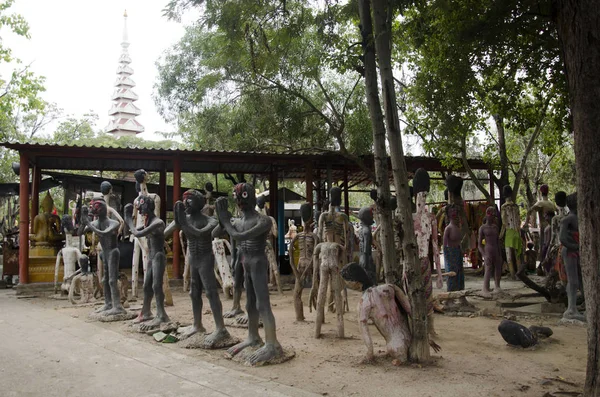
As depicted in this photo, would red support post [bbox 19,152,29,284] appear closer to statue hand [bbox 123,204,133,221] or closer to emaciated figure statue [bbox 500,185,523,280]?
statue hand [bbox 123,204,133,221]

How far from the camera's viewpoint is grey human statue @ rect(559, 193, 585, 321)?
735 cm

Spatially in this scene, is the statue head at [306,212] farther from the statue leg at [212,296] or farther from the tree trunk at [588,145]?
the tree trunk at [588,145]

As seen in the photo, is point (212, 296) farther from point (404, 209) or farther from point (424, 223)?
point (424, 223)

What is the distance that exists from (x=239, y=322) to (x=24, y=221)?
22.8 feet

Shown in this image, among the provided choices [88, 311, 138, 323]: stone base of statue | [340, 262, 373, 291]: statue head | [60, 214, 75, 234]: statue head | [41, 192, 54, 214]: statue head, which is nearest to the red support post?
[60, 214, 75, 234]: statue head

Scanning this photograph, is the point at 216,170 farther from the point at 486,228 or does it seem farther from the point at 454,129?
the point at 486,228

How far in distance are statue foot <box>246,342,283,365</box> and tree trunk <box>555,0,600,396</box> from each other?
9.84 ft

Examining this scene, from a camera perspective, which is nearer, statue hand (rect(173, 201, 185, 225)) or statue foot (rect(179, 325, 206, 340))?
statue hand (rect(173, 201, 185, 225))

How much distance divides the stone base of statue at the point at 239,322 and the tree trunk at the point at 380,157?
267 cm

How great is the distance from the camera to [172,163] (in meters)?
14.6

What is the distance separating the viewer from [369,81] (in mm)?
6207

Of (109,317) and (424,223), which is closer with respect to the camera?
(424,223)

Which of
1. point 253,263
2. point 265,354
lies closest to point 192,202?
point 253,263

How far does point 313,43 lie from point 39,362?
38.9ft
